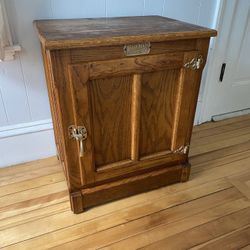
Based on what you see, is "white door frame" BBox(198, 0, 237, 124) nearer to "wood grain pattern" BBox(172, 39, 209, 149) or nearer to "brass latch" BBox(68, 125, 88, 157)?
"wood grain pattern" BBox(172, 39, 209, 149)

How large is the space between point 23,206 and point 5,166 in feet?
1.08

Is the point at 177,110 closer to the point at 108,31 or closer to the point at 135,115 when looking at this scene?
the point at 135,115

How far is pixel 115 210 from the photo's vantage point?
45.7 inches

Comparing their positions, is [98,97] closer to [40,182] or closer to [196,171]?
[40,182]

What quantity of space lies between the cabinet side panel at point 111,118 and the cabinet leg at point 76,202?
16 cm

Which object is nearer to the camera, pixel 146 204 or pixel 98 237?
pixel 98 237

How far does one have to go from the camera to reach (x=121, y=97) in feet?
3.14

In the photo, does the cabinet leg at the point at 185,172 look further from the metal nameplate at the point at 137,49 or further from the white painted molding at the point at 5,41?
the white painted molding at the point at 5,41

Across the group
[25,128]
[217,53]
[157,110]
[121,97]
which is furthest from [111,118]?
[217,53]

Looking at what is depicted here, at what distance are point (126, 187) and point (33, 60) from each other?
737mm

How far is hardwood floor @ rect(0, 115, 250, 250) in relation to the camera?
3.36 ft

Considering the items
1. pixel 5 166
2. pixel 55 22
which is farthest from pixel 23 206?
pixel 55 22

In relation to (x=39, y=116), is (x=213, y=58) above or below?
above

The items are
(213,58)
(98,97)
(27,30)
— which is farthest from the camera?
(213,58)
